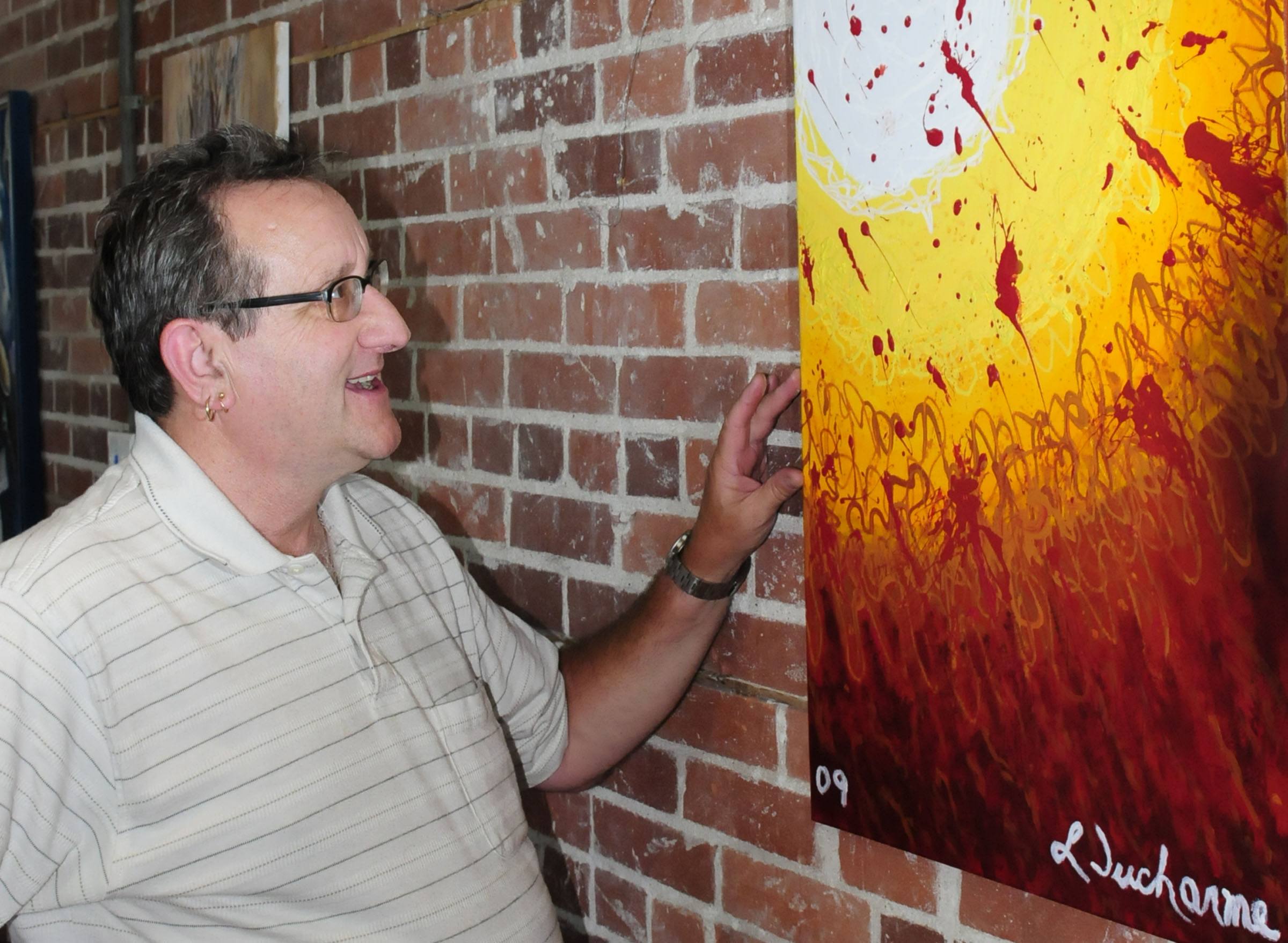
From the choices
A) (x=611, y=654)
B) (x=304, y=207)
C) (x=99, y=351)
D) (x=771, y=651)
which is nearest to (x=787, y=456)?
(x=771, y=651)

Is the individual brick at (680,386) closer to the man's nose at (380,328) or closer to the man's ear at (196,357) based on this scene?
the man's nose at (380,328)

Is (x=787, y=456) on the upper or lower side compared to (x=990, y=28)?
lower

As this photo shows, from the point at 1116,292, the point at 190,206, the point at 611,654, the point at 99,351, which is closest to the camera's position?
the point at 1116,292

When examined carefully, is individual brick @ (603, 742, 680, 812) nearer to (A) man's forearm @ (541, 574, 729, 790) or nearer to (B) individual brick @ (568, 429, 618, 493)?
(A) man's forearm @ (541, 574, 729, 790)

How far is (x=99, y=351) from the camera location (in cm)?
259

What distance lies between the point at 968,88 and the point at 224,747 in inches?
39.5

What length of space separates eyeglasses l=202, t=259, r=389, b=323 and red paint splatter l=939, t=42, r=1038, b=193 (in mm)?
691

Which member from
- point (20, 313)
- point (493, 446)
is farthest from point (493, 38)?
point (20, 313)

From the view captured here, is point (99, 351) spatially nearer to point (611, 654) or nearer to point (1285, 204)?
A: point (611, 654)

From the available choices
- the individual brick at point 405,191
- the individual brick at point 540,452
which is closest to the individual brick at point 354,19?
the individual brick at point 405,191

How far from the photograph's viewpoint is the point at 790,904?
1475 mm

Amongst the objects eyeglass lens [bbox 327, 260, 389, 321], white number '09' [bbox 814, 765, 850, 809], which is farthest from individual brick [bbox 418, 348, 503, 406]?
white number '09' [bbox 814, 765, 850, 809]

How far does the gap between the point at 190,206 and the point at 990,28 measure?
0.88 m

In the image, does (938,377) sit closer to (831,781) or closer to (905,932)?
(831,781)
